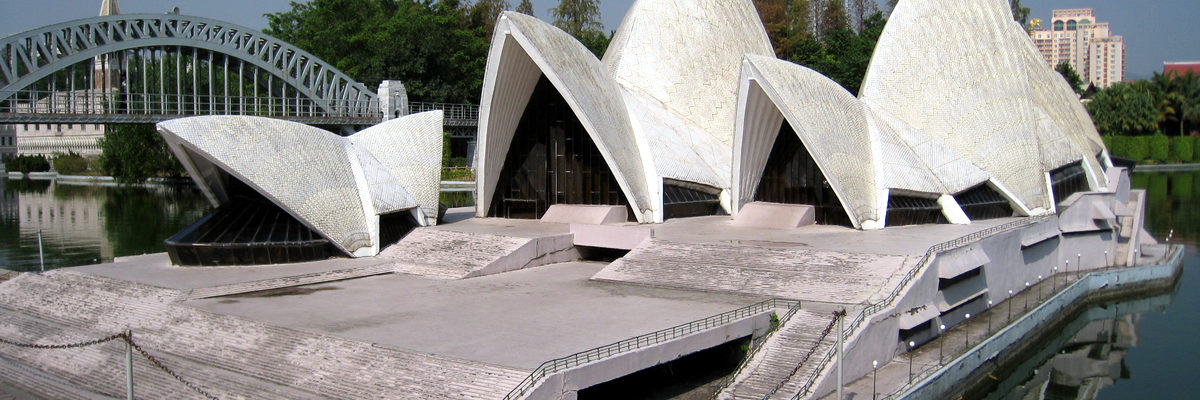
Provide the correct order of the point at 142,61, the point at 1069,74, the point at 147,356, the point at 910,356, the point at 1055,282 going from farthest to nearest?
1. the point at 1069,74
2. the point at 142,61
3. the point at 1055,282
4. the point at 910,356
5. the point at 147,356

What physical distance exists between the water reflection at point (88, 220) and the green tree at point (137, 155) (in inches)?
45.2

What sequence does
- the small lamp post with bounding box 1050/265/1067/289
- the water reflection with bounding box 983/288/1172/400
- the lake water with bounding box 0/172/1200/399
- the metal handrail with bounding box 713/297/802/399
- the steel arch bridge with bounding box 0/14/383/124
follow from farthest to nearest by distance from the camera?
the steel arch bridge with bounding box 0/14/383/124 → the small lamp post with bounding box 1050/265/1067/289 → the lake water with bounding box 0/172/1200/399 → the water reflection with bounding box 983/288/1172/400 → the metal handrail with bounding box 713/297/802/399

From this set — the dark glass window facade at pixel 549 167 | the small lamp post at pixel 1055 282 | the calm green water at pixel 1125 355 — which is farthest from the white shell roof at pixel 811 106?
the calm green water at pixel 1125 355

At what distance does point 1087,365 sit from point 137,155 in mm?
68932

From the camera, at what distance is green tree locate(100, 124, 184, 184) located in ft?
243

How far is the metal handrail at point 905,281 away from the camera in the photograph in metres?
17.3

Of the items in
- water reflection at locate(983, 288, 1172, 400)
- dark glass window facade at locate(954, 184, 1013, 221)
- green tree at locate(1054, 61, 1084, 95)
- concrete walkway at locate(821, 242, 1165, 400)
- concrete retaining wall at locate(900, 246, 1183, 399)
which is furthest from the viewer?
green tree at locate(1054, 61, 1084, 95)

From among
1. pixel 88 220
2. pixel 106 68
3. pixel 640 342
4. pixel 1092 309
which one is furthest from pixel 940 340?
pixel 106 68

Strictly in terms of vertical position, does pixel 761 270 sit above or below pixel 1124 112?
below

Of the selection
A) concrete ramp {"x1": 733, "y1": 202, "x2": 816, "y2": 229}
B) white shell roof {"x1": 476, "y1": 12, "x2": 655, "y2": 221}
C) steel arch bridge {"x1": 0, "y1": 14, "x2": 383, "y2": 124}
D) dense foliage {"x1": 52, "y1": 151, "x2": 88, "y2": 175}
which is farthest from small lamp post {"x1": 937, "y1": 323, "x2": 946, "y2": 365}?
dense foliage {"x1": 52, "y1": 151, "x2": 88, "y2": 175}

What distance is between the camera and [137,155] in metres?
75.4

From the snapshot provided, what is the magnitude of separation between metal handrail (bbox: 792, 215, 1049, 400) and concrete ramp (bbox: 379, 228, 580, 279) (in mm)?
9719

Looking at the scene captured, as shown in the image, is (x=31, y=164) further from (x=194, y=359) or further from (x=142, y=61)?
(x=194, y=359)

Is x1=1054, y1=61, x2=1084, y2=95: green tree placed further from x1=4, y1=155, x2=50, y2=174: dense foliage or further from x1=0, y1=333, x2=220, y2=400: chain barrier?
x1=4, y1=155, x2=50, y2=174: dense foliage
